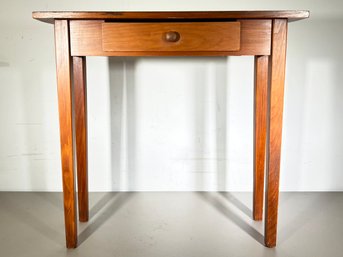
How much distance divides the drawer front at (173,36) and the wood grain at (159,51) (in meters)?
0.01

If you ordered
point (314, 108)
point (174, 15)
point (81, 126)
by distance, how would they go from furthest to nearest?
1. point (314, 108)
2. point (81, 126)
3. point (174, 15)

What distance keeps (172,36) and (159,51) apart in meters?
0.06

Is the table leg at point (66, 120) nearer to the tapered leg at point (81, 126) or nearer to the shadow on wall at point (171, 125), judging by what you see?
the tapered leg at point (81, 126)

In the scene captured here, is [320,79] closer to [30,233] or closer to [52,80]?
[52,80]

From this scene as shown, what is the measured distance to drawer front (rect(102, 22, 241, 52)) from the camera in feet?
3.59

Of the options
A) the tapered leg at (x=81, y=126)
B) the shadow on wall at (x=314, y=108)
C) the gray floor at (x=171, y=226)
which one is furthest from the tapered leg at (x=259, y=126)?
the tapered leg at (x=81, y=126)

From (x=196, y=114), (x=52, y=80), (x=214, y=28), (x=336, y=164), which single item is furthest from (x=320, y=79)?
(x=52, y=80)

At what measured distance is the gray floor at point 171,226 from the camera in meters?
1.21

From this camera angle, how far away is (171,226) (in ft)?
4.54

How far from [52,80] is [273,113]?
98 cm

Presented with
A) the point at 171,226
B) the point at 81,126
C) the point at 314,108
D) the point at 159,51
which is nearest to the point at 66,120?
the point at 81,126

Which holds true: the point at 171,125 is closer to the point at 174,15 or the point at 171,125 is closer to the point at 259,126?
the point at 259,126

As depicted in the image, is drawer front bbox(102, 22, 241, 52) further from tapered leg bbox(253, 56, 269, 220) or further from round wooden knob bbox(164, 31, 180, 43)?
tapered leg bbox(253, 56, 269, 220)

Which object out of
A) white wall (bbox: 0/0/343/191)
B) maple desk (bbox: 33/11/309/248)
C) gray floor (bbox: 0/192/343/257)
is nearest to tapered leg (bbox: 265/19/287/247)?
maple desk (bbox: 33/11/309/248)
